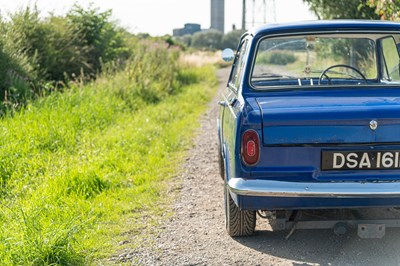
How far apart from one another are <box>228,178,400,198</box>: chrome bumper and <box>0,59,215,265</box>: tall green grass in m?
1.32

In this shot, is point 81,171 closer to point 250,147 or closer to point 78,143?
point 78,143

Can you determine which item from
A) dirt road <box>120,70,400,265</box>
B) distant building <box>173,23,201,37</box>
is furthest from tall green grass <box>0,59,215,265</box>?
distant building <box>173,23,201,37</box>

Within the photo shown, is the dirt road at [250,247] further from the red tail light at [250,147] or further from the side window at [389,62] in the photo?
the side window at [389,62]

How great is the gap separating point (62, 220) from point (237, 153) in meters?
1.86

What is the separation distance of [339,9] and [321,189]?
14.1m

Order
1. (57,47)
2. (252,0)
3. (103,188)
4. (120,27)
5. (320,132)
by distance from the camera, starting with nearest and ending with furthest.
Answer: (320,132) < (103,188) < (57,47) < (120,27) < (252,0)

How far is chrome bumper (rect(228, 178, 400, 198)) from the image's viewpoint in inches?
150

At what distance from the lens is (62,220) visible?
4910 mm

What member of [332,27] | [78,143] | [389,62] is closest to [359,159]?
[332,27]

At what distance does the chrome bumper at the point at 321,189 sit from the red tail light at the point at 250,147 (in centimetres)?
15

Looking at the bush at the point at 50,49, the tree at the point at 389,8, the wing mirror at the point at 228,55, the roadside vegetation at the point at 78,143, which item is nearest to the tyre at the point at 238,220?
the roadside vegetation at the point at 78,143

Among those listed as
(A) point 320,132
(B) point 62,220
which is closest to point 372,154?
(A) point 320,132

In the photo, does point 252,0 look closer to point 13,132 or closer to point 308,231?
point 13,132

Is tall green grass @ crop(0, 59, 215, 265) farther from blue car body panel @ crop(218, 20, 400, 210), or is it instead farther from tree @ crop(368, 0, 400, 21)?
tree @ crop(368, 0, 400, 21)
